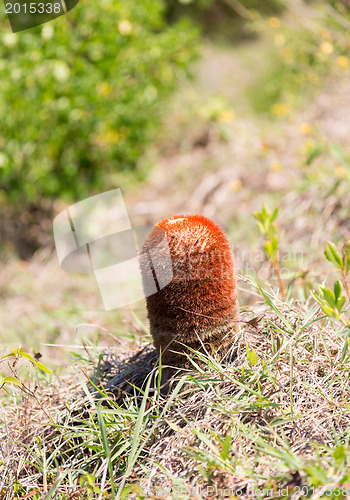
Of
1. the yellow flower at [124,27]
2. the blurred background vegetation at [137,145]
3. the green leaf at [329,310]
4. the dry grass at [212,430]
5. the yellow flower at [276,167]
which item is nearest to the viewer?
the dry grass at [212,430]

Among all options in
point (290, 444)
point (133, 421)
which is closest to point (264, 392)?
point (290, 444)

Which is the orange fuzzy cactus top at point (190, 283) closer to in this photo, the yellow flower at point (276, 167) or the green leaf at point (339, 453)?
the green leaf at point (339, 453)

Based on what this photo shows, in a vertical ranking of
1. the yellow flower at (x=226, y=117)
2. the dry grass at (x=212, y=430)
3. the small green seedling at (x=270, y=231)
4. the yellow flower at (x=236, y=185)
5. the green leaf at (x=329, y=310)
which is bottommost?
the yellow flower at (x=236, y=185)

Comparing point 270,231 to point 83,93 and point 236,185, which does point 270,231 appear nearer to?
point 236,185

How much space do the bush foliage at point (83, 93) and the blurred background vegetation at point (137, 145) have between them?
12mm

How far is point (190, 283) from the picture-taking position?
4.47 ft

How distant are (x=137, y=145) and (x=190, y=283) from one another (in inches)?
149

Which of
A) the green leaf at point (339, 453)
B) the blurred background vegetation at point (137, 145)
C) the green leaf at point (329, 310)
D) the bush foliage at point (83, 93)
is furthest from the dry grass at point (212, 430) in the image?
the bush foliage at point (83, 93)

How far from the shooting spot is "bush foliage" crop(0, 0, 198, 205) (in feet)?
12.5

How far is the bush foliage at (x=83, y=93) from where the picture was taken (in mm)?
3818

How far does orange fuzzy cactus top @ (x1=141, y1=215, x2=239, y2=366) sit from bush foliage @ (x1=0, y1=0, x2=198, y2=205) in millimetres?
2898

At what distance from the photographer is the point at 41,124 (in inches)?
156

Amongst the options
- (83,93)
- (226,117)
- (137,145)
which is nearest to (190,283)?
(83,93)

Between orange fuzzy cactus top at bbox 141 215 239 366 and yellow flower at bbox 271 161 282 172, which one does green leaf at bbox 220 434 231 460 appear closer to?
orange fuzzy cactus top at bbox 141 215 239 366
